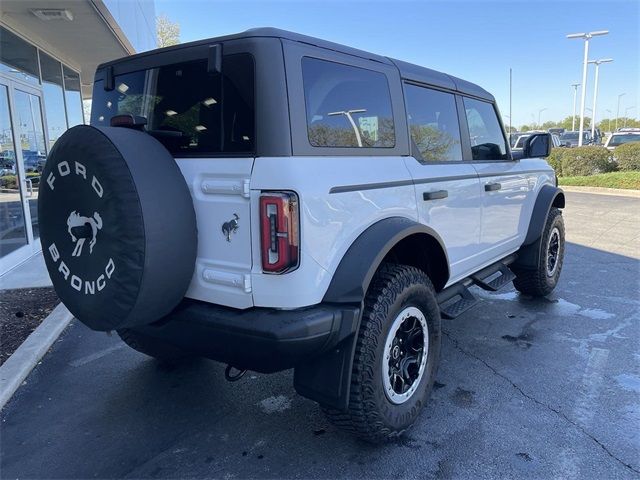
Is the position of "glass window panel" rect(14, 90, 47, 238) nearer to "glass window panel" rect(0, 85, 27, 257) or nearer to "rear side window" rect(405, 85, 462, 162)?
"glass window panel" rect(0, 85, 27, 257)

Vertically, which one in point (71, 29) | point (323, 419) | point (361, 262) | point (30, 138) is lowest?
point (323, 419)

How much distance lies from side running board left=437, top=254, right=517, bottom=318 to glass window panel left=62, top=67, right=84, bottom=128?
8.46 meters

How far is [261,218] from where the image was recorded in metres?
2.08

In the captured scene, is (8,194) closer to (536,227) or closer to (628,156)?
(536,227)

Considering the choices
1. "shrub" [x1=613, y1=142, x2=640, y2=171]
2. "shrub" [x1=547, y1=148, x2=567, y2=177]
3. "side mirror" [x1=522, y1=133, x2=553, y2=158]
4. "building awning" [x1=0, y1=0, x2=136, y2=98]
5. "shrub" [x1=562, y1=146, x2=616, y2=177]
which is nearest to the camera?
"side mirror" [x1=522, y1=133, x2=553, y2=158]

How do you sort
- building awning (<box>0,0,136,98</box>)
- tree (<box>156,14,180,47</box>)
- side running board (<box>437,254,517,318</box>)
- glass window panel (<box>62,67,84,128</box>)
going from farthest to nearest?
tree (<box>156,14,180,47</box>) → glass window panel (<box>62,67,84,128</box>) → building awning (<box>0,0,136,98</box>) → side running board (<box>437,254,517,318</box>)

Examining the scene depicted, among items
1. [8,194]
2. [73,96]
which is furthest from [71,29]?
[73,96]

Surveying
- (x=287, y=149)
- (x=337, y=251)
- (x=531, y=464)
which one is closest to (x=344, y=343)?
(x=337, y=251)

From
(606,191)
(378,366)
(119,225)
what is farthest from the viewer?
(606,191)

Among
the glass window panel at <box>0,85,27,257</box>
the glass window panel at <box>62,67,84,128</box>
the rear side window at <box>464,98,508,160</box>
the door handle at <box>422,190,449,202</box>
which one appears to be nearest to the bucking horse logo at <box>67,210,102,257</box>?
the door handle at <box>422,190,449,202</box>

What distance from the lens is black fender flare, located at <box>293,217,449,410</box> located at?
7.32ft

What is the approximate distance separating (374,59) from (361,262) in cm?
128

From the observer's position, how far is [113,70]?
2869 millimetres

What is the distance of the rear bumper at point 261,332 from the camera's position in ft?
6.80
